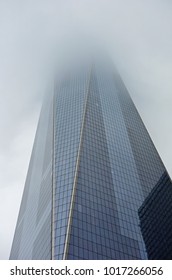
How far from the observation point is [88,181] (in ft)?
345

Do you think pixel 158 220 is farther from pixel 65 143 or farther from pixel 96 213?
pixel 65 143

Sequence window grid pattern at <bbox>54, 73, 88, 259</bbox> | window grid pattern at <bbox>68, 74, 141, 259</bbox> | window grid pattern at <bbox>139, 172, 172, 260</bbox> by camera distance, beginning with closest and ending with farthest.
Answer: window grid pattern at <bbox>68, 74, 141, 259</bbox> < window grid pattern at <bbox>54, 73, 88, 259</bbox> < window grid pattern at <bbox>139, 172, 172, 260</bbox>

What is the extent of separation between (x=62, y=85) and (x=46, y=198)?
9367 centimetres

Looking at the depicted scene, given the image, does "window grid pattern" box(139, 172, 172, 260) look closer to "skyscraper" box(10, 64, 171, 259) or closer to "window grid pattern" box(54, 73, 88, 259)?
"skyscraper" box(10, 64, 171, 259)

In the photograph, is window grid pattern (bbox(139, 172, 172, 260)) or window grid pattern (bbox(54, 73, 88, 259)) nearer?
window grid pattern (bbox(54, 73, 88, 259))

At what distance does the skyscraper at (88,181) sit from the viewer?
296 ft

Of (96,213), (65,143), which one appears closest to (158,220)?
(96,213)

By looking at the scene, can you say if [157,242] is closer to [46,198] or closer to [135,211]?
[135,211]

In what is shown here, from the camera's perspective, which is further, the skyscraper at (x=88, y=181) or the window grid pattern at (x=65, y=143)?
the window grid pattern at (x=65, y=143)

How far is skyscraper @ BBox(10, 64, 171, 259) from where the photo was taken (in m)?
90.2

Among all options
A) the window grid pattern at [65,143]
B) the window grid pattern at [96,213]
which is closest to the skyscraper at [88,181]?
the window grid pattern at [96,213]

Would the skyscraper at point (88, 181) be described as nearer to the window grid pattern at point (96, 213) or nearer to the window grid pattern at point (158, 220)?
the window grid pattern at point (96, 213)

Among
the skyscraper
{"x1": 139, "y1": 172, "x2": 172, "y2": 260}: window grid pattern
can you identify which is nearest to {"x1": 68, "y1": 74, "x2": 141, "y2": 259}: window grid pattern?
the skyscraper

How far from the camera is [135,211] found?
363 ft
